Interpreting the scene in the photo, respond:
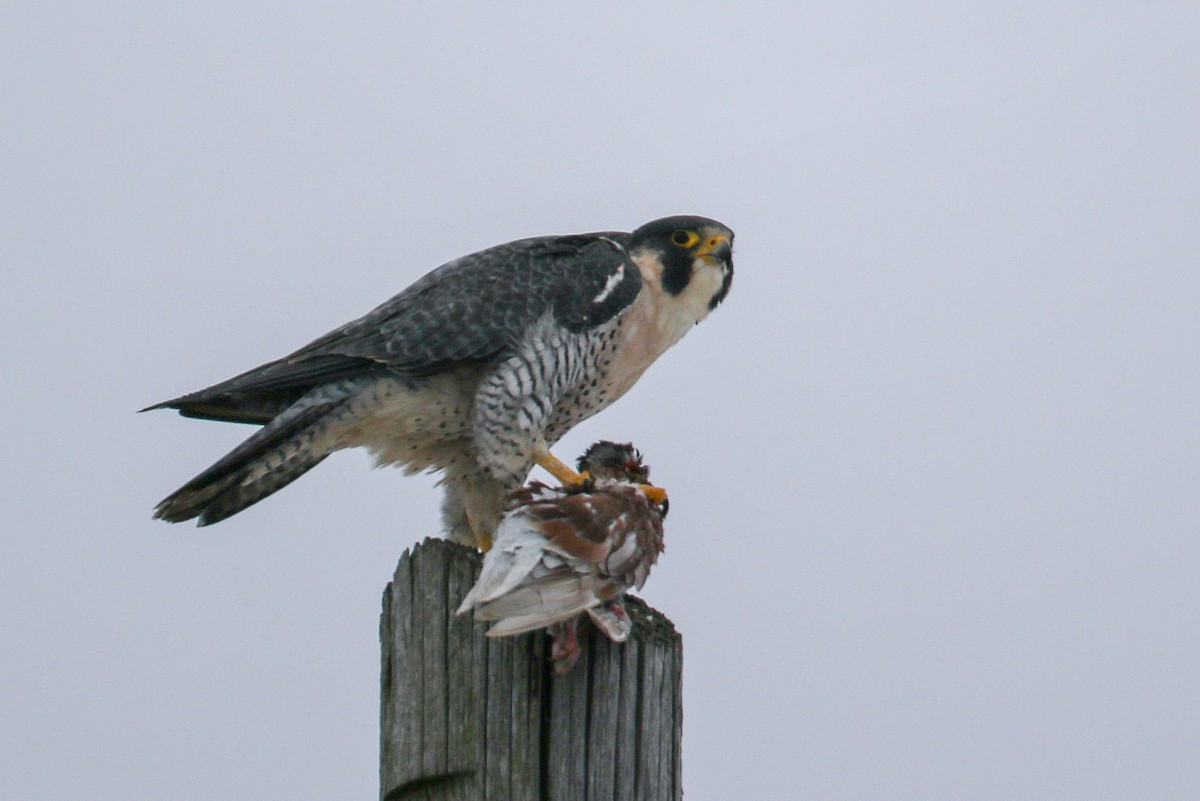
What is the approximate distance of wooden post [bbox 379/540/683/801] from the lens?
2535mm

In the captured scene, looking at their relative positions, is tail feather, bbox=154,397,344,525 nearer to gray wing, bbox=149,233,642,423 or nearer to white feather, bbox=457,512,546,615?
gray wing, bbox=149,233,642,423

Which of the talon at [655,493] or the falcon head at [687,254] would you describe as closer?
the talon at [655,493]

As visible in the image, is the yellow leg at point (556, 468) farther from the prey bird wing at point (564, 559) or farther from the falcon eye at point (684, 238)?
the falcon eye at point (684, 238)

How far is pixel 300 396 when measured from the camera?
4363mm

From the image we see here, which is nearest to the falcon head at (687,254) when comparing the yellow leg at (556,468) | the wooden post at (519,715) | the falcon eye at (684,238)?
the falcon eye at (684,238)

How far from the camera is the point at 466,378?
450 centimetres

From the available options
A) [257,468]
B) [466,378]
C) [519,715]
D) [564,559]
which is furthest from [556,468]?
[519,715]

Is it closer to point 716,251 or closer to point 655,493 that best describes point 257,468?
point 655,493

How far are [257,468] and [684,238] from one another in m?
1.79

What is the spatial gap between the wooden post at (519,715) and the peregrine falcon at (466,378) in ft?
4.78

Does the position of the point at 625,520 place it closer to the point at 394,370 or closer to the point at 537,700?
the point at 537,700

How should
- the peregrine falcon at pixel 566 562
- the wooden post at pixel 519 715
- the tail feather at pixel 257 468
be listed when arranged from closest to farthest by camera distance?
the wooden post at pixel 519 715 → the peregrine falcon at pixel 566 562 → the tail feather at pixel 257 468

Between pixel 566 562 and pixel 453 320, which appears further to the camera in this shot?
pixel 453 320

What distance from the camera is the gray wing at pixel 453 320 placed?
430 centimetres
